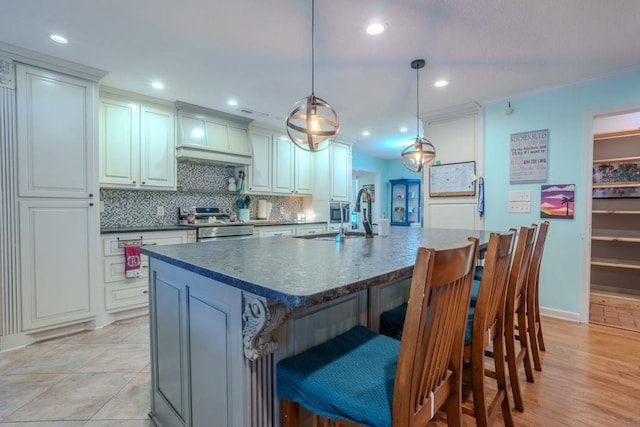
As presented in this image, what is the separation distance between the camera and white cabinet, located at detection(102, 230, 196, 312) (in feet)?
9.76

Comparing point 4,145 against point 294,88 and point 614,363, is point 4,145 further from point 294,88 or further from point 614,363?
point 614,363

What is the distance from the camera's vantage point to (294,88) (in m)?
3.29

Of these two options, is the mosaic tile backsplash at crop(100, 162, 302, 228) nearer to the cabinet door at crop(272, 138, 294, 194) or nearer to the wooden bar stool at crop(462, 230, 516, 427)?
the cabinet door at crop(272, 138, 294, 194)

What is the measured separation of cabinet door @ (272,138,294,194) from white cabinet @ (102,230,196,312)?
74.9 inches

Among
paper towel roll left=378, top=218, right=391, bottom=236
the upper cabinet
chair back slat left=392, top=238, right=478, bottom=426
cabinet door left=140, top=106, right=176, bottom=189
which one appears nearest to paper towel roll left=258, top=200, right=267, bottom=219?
the upper cabinet

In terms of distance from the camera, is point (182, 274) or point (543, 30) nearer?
point (182, 274)

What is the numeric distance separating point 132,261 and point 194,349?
7.65 ft

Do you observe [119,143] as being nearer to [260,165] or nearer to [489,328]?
[260,165]

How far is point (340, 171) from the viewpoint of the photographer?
568cm

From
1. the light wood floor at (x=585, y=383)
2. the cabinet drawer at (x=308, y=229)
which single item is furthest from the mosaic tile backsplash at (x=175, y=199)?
the light wood floor at (x=585, y=383)

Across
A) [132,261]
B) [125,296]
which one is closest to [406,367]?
[132,261]

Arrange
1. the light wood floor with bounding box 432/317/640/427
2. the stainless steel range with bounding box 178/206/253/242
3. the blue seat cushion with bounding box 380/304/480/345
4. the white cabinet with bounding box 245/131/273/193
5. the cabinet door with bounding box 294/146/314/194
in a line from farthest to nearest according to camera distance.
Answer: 1. the cabinet door with bounding box 294/146/314/194
2. the white cabinet with bounding box 245/131/273/193
3. the stainless steel range with bounding box 178/206/253/242
4. the light wood floor with bounding box 432/317/640/427
5. the blue seat cushion with bounding box 380/304/480/345

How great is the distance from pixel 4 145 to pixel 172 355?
7.86 feet

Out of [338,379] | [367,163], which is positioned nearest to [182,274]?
[338,379]
